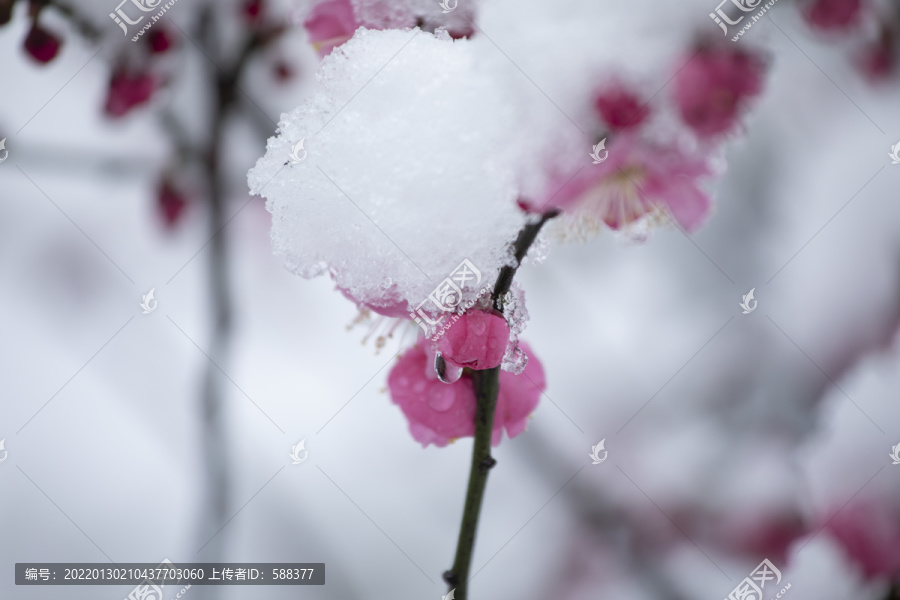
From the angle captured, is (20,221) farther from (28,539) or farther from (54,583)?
(54,583)

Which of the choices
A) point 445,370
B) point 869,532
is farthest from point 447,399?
point 869,532

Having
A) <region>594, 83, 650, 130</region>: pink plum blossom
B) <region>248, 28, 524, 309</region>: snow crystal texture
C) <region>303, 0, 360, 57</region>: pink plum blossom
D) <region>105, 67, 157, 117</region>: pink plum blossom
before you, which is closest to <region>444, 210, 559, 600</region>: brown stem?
<region>248, 28, 524, 309</region>: snow crystal texture

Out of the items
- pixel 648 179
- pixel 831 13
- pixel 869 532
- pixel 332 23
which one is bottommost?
pixel 869 532

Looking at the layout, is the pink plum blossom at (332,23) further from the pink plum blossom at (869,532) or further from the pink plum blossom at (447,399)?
the pink plum blossom at (869,532)

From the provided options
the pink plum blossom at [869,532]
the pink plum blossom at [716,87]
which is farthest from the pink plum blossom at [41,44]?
the pink plum blossom at [869,532]

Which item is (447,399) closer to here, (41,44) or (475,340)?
(475,340)

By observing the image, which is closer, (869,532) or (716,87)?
(716,87)
